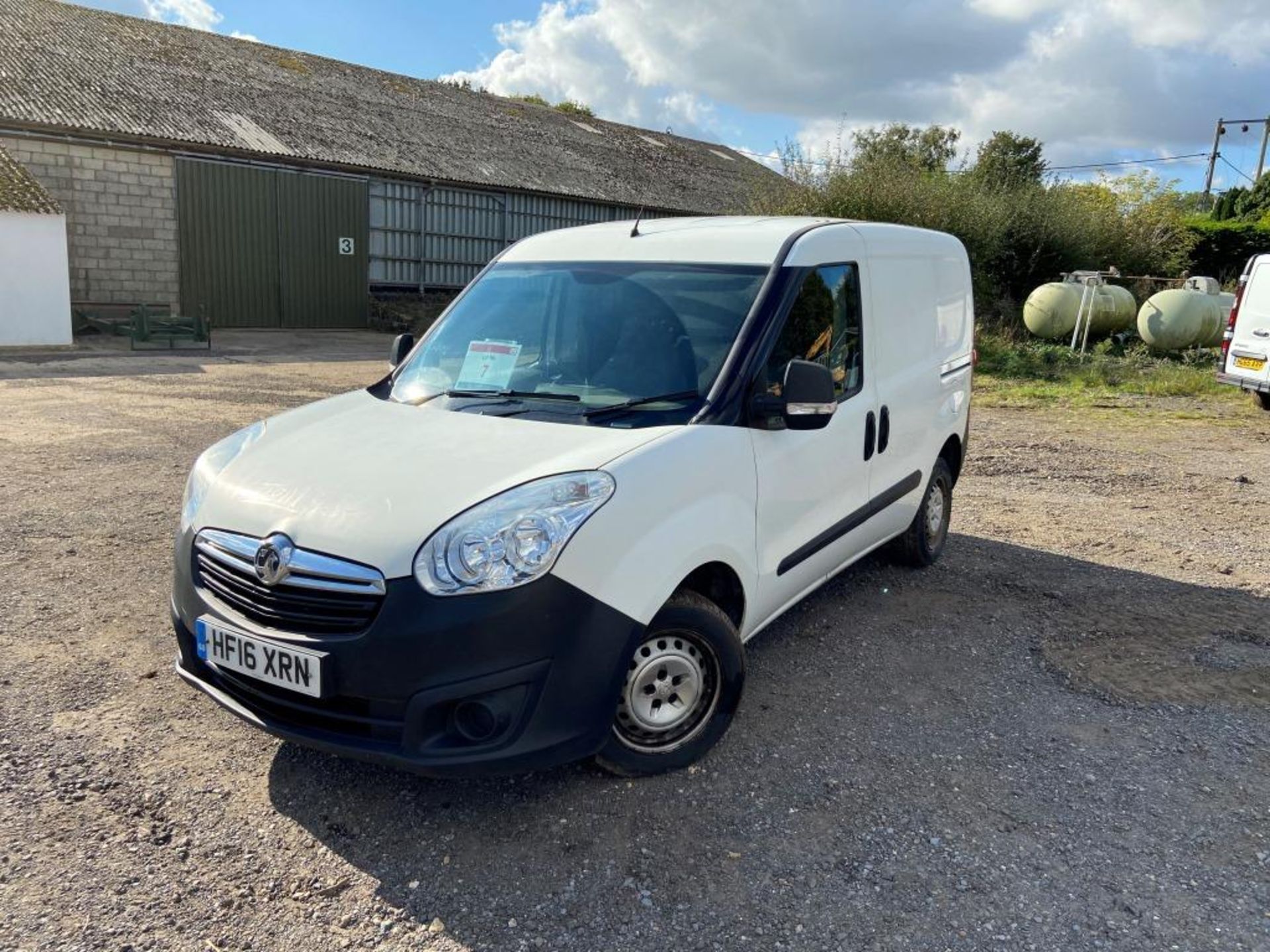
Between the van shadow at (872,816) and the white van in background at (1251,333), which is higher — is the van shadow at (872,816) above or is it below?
below

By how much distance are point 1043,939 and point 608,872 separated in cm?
123

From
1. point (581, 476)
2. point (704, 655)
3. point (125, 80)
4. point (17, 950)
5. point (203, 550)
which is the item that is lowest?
point (17, 950)

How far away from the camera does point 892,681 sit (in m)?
4.07

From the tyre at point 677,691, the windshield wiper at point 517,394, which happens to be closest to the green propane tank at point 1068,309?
the windshield wiper at point 517,394

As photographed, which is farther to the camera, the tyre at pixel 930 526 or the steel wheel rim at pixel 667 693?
the tyre at pixel 930 526

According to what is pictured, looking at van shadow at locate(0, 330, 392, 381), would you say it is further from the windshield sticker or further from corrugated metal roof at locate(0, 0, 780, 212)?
the windshield sticker

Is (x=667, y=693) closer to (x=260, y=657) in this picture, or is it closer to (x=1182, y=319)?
(x=260, y=657)

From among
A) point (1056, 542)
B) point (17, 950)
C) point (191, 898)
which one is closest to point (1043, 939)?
point (191, 898)

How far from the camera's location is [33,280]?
635 inches

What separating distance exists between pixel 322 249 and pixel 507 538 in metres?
22.7

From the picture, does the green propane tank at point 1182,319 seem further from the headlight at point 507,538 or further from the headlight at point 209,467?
the headlight at point 209,467

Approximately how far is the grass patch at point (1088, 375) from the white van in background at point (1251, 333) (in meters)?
1.28

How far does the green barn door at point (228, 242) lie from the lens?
2092 centimetres

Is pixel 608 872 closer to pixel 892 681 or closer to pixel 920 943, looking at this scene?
pixel 920 943
